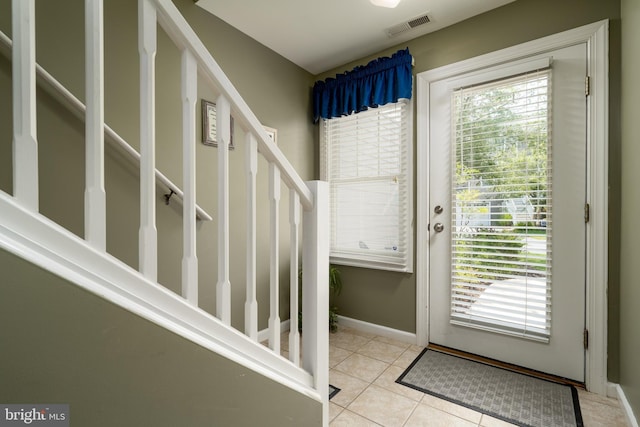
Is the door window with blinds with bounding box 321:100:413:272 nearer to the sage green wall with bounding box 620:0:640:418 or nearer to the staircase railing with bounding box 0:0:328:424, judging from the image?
the sage green wall with bounding box 620:0:640:418

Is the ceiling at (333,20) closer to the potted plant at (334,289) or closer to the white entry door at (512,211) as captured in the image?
the white entry door at (512,211)

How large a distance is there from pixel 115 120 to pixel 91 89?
113cm

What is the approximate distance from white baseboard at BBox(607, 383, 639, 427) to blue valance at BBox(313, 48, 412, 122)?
7.32ft

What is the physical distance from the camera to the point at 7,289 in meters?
0.55

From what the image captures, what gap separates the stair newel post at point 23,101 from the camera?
0.61 m

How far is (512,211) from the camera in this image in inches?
79.4

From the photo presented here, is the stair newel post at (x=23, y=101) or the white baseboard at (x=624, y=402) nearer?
the stair newel post at (x=23, y=101)

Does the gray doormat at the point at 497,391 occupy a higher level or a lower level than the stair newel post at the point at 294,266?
lower

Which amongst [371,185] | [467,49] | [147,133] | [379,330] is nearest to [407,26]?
[467,49]

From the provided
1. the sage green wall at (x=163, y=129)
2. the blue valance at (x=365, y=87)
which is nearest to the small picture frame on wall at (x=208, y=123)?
the sage green wall at (x=163, y=129)

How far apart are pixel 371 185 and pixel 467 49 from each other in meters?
1.23

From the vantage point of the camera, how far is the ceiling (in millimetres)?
2012

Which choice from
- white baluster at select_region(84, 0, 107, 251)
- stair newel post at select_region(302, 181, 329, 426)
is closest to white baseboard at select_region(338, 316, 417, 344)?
stair newel post at select_region(302, 181, 329, 426)

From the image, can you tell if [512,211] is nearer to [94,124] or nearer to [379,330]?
[379,330]
